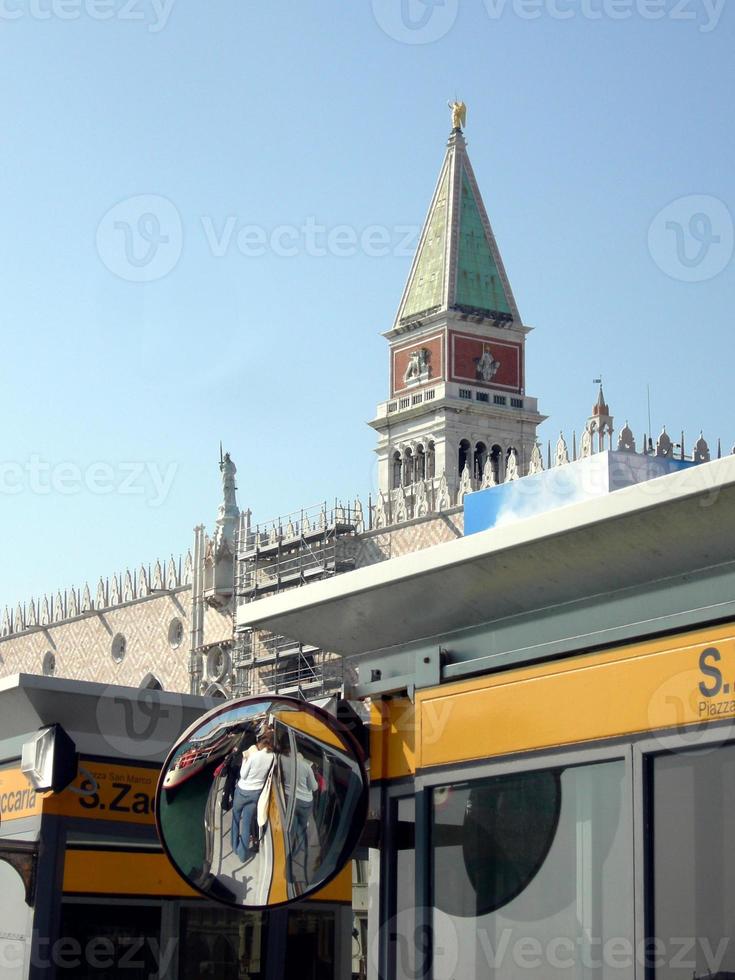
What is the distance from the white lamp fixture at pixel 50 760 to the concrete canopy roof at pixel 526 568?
2.68 m

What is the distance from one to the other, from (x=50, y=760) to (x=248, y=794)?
10.8ft

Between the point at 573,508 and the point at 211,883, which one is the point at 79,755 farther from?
the point at 573,508

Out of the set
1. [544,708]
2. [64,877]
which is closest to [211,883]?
[544,708]

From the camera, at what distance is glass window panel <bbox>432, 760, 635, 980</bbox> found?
7.28m

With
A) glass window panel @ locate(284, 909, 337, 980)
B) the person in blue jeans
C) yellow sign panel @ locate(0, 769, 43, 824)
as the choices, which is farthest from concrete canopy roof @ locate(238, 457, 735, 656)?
glass window panel @ locate(284, 909, 337, 980)

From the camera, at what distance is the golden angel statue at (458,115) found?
7250 cm

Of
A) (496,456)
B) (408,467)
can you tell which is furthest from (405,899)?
(408,467)

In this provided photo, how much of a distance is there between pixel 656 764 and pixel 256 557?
120ft

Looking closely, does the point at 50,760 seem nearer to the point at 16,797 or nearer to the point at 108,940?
the point at 16,797

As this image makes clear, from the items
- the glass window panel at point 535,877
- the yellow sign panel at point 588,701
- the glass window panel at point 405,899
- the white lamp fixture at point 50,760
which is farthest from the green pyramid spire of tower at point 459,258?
the glass window panel at point 535,877

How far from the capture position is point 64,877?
41.6ft

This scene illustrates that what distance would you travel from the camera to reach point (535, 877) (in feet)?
25.1

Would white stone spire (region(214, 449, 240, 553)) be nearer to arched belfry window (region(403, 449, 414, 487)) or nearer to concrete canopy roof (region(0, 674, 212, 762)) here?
arched belfry window (region(403, 449, 414, 487))

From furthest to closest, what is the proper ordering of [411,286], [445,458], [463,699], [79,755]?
[411,286]
[445,458]
[79,755]
[463,699]
